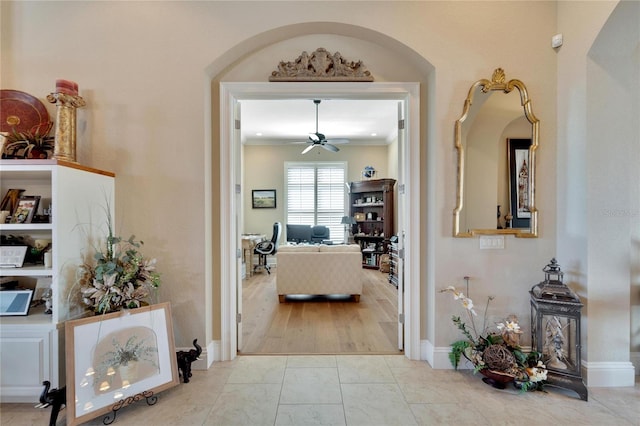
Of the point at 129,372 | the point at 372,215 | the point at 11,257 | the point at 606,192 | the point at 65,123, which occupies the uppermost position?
the point at 65,123

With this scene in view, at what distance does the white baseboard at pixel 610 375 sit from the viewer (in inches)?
91.7

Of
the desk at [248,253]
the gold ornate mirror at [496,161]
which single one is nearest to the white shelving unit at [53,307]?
the gold ornate mirror at [496,161]

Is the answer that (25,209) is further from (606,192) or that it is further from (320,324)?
(606,192)

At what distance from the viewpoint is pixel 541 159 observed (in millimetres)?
2592

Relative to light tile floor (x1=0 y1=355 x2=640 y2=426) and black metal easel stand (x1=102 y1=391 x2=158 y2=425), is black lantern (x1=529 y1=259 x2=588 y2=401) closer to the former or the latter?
light tile floor (x1=0 y1=355 x2=640 y2=426)

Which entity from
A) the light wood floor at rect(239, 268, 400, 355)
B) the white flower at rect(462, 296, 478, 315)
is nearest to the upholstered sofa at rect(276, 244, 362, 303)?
the light wood floor at rect(239, 268, 400, 355)

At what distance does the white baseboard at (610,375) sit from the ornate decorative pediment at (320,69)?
3005 millimetres

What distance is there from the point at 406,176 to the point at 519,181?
3.09 feet

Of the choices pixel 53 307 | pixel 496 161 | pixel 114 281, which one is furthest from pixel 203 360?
pixel 496 161

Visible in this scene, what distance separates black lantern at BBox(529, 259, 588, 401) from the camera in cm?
218

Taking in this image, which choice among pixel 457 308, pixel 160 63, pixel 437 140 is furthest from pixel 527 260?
pixel 160 63

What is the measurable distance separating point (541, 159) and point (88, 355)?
12.2ft

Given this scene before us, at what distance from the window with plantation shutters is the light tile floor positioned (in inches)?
217

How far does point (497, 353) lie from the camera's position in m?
2.32
